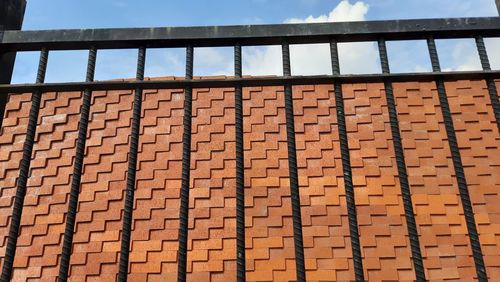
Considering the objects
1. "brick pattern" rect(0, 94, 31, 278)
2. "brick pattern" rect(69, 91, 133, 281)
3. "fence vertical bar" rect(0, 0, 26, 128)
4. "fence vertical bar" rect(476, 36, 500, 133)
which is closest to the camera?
"fence vertical bar" rect(476, 36, 500, 133)

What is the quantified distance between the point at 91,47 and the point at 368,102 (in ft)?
13.8

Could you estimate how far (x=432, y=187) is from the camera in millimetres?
5219

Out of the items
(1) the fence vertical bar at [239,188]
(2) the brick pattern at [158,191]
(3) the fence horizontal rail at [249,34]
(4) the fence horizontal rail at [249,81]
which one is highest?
(2) the brick pattern at [158,191]

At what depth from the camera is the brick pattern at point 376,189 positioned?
4.87 m

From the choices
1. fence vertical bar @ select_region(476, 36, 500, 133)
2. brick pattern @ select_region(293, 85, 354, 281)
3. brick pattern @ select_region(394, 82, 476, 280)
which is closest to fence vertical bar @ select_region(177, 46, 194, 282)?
fence vertical bar @ select_region(476, 36, 500, 133)

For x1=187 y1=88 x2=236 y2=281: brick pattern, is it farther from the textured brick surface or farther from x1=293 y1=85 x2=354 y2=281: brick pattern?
x1=293 y1=85 x2=354 y2=281: brick pattern

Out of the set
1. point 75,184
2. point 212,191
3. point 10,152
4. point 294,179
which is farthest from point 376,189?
point 10,152

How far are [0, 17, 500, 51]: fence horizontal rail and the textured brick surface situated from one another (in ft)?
10.8

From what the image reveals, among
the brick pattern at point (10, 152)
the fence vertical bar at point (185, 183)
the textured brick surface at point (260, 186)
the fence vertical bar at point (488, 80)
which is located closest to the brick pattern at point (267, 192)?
the textured brick surface at point (260, 186)

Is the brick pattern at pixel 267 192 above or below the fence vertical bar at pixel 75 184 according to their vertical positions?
above

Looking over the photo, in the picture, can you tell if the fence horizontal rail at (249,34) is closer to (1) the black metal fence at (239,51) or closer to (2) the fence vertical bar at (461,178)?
(1) the black metal fence at (239,51)

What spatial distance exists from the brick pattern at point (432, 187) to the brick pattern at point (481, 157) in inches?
6.7

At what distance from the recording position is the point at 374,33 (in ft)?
6.43

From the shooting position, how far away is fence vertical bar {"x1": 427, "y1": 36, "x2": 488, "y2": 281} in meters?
1.72
